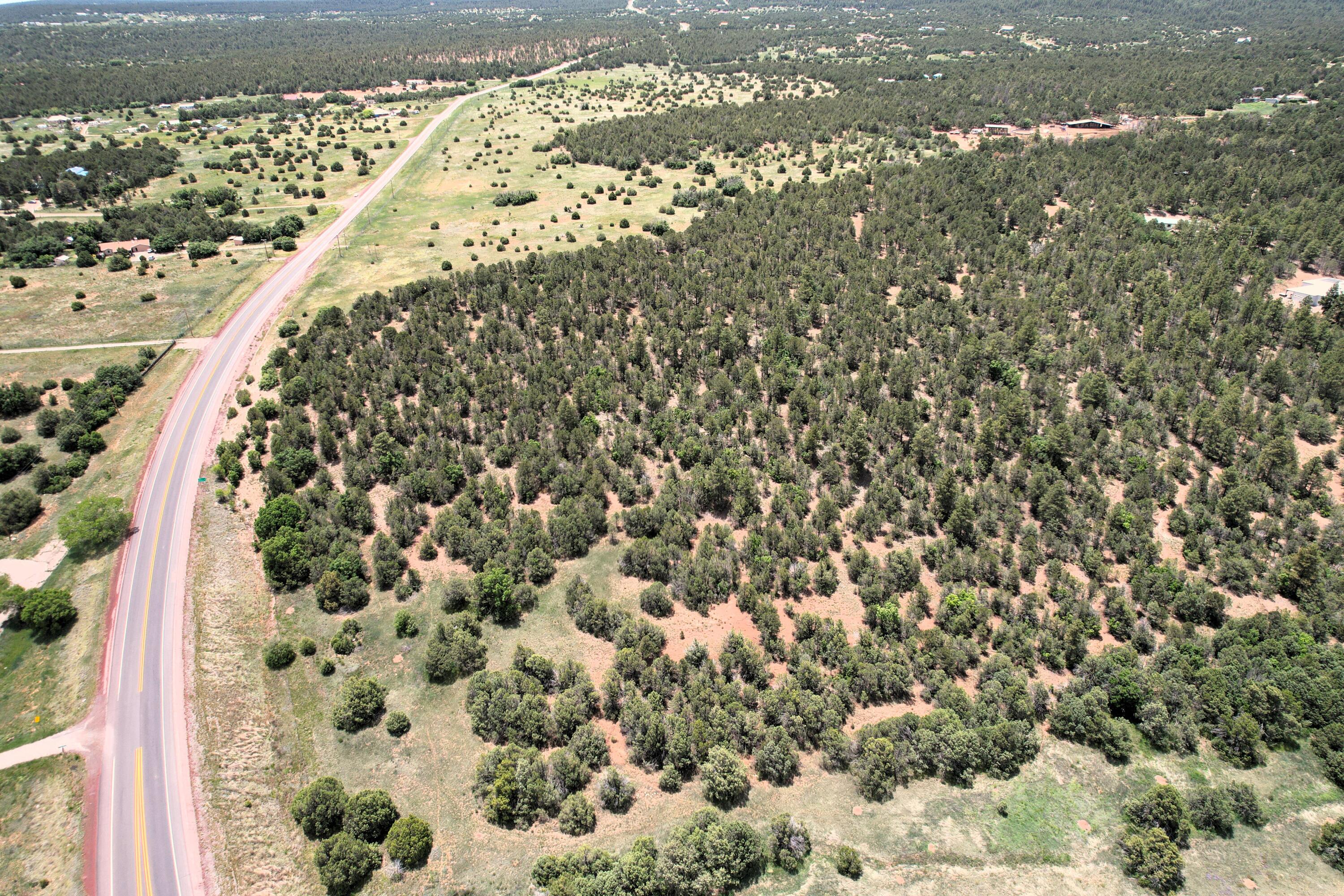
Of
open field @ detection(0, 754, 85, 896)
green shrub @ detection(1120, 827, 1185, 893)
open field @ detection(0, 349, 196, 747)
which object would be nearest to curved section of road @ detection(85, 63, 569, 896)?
open field @ detection(0, 754, 85, 896)

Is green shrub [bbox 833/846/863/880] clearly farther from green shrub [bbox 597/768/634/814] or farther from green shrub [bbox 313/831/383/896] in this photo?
green shrub [bbox 313/831/383/896]

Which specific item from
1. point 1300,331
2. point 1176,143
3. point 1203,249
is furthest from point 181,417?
point 1176,143

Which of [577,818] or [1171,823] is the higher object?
[1171,823]

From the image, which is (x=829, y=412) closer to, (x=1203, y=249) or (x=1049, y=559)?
(x=1049, y=559)

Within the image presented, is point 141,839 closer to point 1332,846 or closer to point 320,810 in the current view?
point 320,810

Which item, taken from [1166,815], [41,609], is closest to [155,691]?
[41,609]

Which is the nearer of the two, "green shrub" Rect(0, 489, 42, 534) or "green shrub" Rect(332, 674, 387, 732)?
"green shrub" Rect(332, 674, 387, 732)
